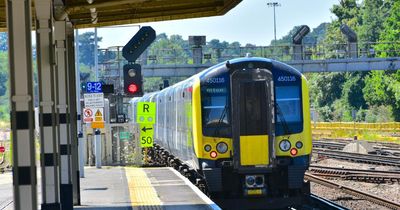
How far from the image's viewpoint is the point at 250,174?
14.8 metres

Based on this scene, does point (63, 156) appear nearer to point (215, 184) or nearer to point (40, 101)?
point (40, 101)

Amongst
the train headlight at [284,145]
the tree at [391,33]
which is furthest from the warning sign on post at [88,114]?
the tree at [391,33]

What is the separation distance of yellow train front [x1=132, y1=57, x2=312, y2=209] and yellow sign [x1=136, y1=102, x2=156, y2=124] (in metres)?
10.6

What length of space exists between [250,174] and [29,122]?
675 cm

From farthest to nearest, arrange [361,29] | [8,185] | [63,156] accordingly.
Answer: [361,29], [8,185], [63,156]

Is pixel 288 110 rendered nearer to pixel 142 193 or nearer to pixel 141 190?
pixel 142 193

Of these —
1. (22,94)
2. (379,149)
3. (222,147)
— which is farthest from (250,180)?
(379,149)

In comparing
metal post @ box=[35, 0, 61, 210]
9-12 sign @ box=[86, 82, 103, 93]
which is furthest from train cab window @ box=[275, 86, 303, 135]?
9-12 sign @ box=[86, 82, 103, 93]

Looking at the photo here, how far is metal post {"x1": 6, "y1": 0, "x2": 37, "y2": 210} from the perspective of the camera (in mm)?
8656

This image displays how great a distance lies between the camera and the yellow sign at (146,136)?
2516 centimetres

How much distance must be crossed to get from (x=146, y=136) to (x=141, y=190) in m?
8.57

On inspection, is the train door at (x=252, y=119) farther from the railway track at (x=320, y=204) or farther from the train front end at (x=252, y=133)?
the railway track at (x=320, y=204)

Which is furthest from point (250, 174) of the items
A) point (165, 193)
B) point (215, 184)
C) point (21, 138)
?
point (21, 138)

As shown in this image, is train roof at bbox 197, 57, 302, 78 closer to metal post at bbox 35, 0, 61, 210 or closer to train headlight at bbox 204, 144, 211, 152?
train headlight at bbox 204, 144, 211, 152
